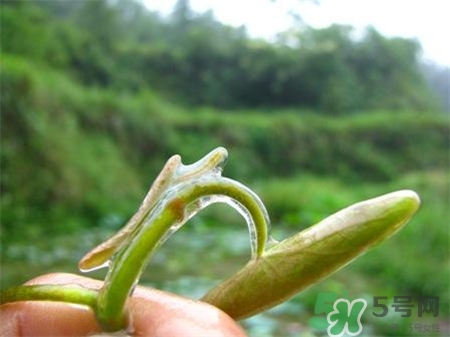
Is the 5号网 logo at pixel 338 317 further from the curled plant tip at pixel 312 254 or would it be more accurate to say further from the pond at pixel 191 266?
the curled plant tip at pixel 312 254

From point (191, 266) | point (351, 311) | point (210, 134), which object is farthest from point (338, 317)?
point (210, 134)

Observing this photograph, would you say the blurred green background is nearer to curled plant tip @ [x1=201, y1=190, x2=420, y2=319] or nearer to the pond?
the pond

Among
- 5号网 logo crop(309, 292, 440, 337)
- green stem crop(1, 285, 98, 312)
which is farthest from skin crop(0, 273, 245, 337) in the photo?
5号网 logo crop(309, 292, 440, 337)

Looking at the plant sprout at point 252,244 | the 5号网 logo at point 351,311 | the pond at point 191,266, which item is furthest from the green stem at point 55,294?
the pond at point 191,266

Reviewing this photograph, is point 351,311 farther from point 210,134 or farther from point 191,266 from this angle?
point 210,134

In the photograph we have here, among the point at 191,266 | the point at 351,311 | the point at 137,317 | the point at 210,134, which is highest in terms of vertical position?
the point at 137,317

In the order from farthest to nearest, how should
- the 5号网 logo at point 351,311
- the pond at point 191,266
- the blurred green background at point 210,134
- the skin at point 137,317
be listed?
the blurred green background at point 210,134 < the pond at point 191,266 < the 5号网 logo at point 351,311 < the skin at point 137,317

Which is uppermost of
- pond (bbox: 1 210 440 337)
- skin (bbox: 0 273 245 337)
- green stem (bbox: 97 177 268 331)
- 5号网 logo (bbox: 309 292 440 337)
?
green stem (bbox: 97 177 268 331)

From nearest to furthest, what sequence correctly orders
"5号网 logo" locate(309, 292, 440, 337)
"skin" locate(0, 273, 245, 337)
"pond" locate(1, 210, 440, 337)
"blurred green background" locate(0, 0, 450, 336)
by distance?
"skin" locate(0, 273, 245, 337)
"5号网 logo" locate(309, 292, 440, 337)
"pond" locate(1, 210, 440, 337)
"blurred green background" locate(0, 0, 450, 336)
